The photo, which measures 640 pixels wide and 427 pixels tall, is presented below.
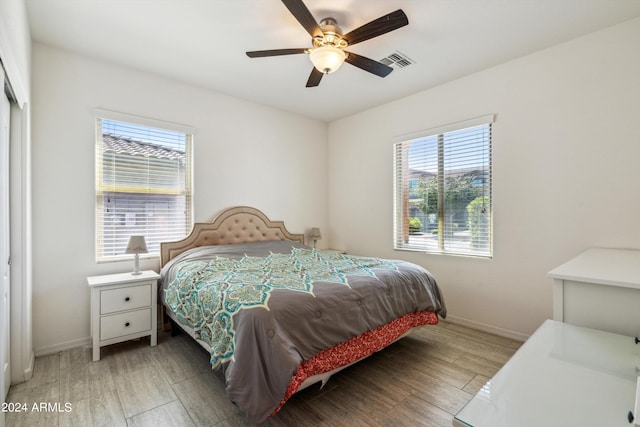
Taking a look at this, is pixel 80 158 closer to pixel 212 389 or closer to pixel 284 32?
pixel 284 32

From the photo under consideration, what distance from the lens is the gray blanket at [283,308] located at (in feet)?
5.08

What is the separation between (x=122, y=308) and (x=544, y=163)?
159 inches

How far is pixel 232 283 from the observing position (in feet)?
6.81

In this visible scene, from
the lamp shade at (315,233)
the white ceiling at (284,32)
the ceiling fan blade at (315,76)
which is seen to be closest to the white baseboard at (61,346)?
the white ceiling at (284,32)

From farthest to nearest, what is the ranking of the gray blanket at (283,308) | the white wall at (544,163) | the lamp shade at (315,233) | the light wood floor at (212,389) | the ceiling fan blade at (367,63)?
the lamp shade at (315,233) → the white wall at (544,163) → the ceiling fan blade at (367,63) → the light wood floor at (212,389) → the gray blanket at (283,308)

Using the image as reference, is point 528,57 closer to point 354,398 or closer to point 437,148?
point 437,148

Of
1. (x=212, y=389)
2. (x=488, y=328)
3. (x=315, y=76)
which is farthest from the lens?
(x=488, y=328)

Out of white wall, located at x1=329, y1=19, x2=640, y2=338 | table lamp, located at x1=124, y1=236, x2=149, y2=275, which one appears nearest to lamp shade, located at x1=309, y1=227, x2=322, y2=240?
white wall, located at x1=329, y1=19, x2=640, y2=338

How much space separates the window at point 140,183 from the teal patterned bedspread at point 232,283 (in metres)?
0.81

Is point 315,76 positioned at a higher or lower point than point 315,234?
higher

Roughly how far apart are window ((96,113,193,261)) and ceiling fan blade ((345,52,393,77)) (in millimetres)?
2111

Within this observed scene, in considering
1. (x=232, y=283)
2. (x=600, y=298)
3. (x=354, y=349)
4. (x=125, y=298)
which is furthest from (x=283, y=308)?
(x=125, y=298)

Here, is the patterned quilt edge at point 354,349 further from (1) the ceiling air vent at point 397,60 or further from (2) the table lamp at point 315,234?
(1) the ceiling air vent at point 397,60

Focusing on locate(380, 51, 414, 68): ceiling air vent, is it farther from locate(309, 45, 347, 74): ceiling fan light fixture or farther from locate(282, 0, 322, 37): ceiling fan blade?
locate(282, 0, 322, 37): ceiling fan blade
